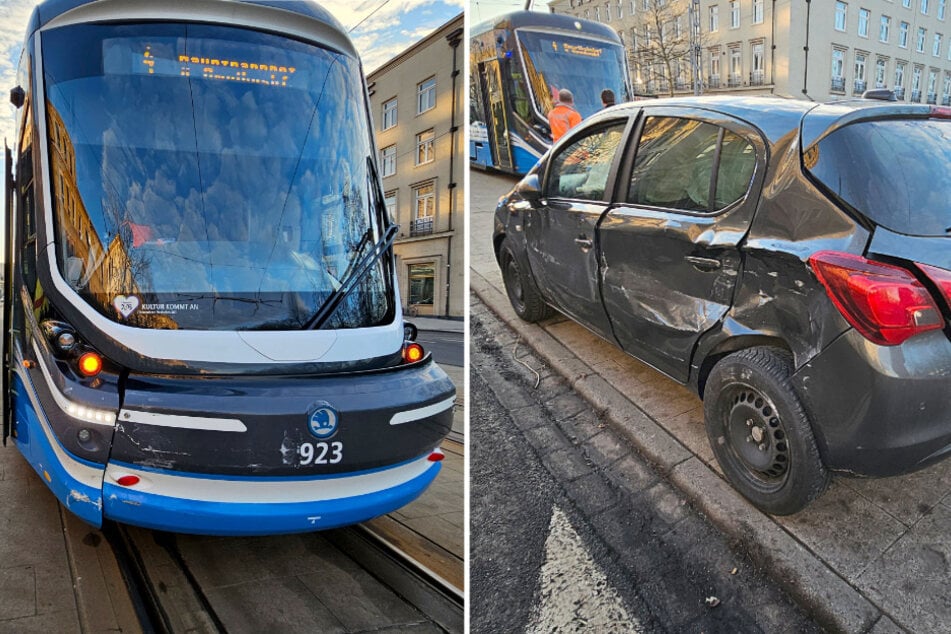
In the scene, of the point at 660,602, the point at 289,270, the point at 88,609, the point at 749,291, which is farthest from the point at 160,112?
the point at 660,602

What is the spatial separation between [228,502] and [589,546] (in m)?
1.45

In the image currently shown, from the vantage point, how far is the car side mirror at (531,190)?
4.45 meters

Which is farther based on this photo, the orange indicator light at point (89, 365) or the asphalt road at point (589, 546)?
the orange indicator light at point (89, 365)

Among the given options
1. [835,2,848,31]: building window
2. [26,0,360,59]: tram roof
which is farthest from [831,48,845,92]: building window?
[26,0,360,59]: tram roof

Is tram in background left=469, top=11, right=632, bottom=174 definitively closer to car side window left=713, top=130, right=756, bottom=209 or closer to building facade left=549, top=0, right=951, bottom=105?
building facade left=549, top=0, right=951, bottom=105

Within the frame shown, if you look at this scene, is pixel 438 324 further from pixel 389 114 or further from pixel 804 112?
pixel 804 112

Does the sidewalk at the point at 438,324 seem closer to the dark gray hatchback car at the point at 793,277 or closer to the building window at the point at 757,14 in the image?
the dark gray hatchback car at the point at 793,277

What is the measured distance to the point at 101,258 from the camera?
9.18ft

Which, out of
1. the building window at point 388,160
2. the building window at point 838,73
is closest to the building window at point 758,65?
the building window at point 838,73

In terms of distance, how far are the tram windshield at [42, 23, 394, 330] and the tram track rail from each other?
3.52 ft

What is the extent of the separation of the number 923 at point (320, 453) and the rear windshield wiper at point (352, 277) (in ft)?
1.97

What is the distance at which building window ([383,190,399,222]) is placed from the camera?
352 centimetres

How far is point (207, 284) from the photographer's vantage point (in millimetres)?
2895

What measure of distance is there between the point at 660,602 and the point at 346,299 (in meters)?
1.88
